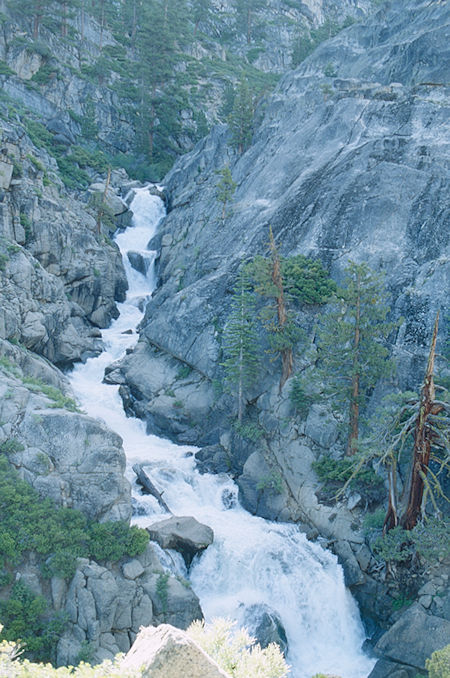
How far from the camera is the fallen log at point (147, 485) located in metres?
27.3

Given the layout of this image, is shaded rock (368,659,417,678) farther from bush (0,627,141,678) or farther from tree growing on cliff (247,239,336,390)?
tree growing on cliff (247,239,336,390)

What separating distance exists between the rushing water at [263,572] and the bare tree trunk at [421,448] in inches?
174

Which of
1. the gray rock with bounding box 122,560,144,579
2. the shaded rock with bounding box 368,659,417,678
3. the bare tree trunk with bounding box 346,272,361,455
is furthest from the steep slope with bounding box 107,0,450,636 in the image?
the gray rock with bounding box 122,560,144,579

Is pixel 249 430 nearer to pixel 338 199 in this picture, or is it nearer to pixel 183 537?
pixel 183 537

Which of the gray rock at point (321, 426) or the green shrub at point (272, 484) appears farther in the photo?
the gray rock at point (321, 426)

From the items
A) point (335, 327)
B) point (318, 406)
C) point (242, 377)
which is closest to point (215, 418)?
point (242, 377)

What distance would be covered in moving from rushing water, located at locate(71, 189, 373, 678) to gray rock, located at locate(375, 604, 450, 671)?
144 centimetres

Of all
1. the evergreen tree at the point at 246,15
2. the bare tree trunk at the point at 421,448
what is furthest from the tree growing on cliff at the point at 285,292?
the evergreen tree at the point at 246,15

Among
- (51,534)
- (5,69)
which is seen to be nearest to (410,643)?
(51,534)

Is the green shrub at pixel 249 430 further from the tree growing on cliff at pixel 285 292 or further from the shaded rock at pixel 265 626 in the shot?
the shaded rock at pixel 265 626

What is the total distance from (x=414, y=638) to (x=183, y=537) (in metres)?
10.1

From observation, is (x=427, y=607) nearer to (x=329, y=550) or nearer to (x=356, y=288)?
(x=329, y=550)

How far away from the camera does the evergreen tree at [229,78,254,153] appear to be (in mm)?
55750

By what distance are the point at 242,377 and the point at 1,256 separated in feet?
59.4
